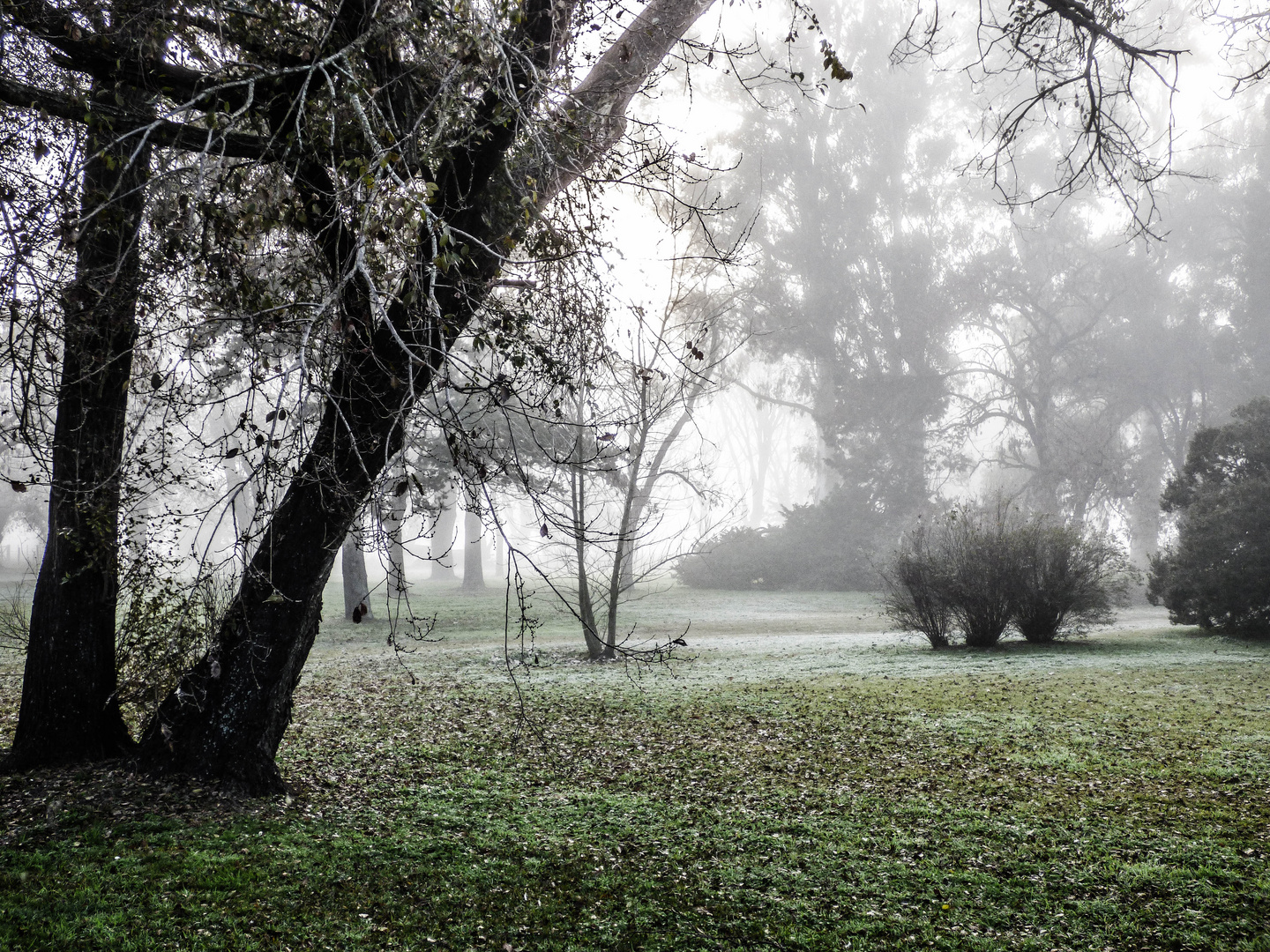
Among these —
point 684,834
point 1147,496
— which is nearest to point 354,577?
point 684,834

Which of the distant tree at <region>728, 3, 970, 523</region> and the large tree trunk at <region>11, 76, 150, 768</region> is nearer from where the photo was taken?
the large tree trunk at <region>11, 76, 150, 768</region>

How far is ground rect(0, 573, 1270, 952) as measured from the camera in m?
3.72

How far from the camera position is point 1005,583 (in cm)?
1419

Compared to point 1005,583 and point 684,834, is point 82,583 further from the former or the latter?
point 1005,583

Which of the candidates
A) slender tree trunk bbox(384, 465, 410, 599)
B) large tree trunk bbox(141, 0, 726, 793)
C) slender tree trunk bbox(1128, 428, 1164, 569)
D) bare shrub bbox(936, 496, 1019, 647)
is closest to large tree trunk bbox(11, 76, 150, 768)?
large tree trunk bbox(141, 0, 726, 793)

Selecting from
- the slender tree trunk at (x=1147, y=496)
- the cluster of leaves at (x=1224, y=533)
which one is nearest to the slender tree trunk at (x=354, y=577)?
the cluster of leaves at (x=1224, y=533)

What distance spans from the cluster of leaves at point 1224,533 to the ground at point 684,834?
7056 mm

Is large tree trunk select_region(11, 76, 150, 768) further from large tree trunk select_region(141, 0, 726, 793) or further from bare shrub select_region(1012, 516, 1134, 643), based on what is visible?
bare shrub select_region(1012, 516, 1134, 643)

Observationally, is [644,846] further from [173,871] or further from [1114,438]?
[1114,438]

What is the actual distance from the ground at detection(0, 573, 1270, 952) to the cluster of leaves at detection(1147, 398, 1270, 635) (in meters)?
7.06

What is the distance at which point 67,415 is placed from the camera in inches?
212

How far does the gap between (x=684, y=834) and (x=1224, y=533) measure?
14.5 metres

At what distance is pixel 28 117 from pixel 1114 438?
109 ft

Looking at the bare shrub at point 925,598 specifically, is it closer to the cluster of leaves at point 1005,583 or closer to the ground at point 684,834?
the cluster of leaves at point 1005,583
